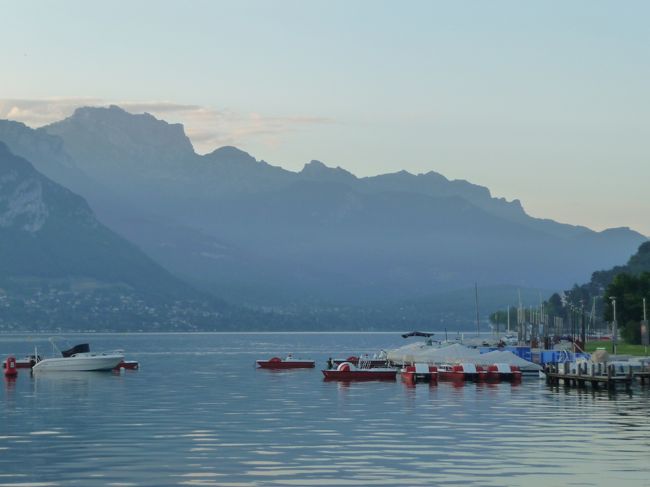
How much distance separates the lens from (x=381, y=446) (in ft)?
254

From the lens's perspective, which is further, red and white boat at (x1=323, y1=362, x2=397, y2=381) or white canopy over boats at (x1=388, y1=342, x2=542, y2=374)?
white canopy over boats at (x1=388, y1=342, x2=542, y2=374)

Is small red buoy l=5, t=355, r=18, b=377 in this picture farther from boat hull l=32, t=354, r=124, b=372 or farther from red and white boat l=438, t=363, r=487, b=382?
red and white boat l=438, t=363, r=487, b=382

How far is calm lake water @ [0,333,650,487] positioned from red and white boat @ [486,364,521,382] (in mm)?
14776

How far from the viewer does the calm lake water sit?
64375 millimetres

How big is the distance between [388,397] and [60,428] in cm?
4142

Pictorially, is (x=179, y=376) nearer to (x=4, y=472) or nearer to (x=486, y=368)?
(x=486, y=368)

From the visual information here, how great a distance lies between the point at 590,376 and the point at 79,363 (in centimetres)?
7538

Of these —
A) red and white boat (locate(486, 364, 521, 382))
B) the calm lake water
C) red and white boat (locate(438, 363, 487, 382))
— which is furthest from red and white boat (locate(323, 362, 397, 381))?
the calm lake water

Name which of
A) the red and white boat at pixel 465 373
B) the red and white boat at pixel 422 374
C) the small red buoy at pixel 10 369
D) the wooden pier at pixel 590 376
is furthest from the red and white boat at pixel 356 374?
the small red buoy at pixel 10 369

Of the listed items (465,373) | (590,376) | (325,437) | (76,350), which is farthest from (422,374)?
(325,437)

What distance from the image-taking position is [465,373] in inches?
6201

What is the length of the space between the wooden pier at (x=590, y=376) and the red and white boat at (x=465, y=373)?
8386mm

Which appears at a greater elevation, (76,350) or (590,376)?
(76,350)

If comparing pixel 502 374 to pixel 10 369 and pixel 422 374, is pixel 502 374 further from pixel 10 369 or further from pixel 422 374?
pixel 10 369
